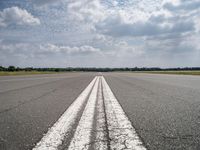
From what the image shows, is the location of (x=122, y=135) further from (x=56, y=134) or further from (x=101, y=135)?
(x=56, y=134)

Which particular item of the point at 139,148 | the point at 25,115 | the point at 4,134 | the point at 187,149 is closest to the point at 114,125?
the point at 139,148

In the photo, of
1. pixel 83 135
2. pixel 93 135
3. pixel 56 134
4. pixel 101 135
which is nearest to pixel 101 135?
pixel 101 135

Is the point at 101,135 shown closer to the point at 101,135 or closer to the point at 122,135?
the point at 101,135

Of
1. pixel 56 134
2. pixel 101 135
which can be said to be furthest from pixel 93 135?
pixel 56 134

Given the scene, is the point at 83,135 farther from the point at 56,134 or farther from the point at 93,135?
the point at 56,134

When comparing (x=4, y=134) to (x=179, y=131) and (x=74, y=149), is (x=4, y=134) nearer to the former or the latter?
(x=74, y=149)

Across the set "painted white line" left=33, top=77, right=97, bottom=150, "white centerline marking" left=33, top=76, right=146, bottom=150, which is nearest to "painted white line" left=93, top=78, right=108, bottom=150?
"white centerline marking" left=33, top=76, right=146, bottom=150

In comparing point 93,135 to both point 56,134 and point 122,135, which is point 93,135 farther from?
point 56,134

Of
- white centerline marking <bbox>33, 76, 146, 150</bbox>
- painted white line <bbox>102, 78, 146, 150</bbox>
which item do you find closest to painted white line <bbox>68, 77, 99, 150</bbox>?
white centerline marking <bbox>33, 76, 146, 150</bbox>

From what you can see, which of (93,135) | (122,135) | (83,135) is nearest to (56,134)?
(83,135)

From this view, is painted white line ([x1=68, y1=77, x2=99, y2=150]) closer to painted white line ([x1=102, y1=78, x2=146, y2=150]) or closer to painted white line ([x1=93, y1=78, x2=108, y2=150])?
painted white line ([x1=93, y1=78, x2=108, y2=150])

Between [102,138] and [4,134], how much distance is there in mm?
1405

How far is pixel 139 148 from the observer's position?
2152mm

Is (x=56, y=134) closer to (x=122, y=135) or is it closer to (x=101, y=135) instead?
(x=101, y=135)
